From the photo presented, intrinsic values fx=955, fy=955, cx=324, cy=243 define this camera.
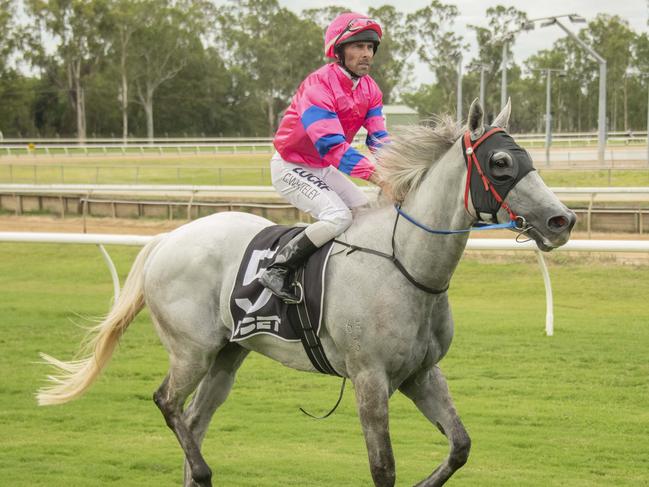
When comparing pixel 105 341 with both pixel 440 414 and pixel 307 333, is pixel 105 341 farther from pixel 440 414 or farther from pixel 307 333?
pixel 440 414

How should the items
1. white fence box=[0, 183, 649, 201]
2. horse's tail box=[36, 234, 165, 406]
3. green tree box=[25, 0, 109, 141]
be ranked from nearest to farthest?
horse's tail box=[36, 234, 165, 406] → white fence box=[0, 183, 649, 201] → green tree box=[25, 0, 109, 141]

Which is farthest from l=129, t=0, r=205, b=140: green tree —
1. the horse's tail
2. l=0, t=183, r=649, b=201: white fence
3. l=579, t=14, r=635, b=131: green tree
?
the horse's tail

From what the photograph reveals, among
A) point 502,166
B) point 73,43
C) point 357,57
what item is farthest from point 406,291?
point 73,43

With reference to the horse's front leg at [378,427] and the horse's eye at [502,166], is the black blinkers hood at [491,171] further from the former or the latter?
the horse's front leg at [378,427]

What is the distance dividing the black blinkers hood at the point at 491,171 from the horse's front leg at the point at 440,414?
2.57ft

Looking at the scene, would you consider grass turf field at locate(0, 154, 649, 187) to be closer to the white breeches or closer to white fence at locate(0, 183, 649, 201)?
white fence at locate(0, 183, 649, 201)

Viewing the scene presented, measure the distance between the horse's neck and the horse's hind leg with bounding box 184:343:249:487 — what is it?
131 centimetres

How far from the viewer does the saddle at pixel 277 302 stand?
13.7 feet

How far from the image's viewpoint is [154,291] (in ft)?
15.8

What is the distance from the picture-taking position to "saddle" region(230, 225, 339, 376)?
4.19 m

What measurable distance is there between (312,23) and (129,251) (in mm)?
51347

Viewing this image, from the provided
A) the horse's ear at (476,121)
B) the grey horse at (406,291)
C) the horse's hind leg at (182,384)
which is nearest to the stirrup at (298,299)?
the grey horse at (406,291)

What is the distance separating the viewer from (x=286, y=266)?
4.28 m

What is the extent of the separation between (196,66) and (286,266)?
58.2 m
